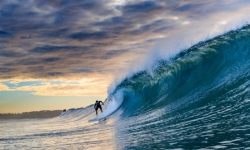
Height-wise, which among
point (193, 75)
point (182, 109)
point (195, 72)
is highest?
point (195, 72)

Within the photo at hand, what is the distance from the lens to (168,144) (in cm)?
530

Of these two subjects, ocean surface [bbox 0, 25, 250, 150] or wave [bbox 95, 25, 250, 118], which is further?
wave [bbox 95, 25, 250, 118]

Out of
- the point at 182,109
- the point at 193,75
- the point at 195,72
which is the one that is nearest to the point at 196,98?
the point at 182,109

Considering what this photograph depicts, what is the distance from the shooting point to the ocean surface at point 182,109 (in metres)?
5.63

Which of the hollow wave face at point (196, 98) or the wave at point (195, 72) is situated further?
the wave at point (195, 72)

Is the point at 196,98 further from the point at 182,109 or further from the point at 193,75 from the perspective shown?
the point at 193,75

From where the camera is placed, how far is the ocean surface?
5.63m

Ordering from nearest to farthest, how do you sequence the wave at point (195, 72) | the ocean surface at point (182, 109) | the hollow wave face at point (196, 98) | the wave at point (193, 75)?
the hollow wave face at point (196, 98) → the ocean surface at point (182, 109) → the wave at point (193, 75) → the wave at point (195, 72)

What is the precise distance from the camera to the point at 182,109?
935cm

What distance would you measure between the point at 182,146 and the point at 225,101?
3.74 m

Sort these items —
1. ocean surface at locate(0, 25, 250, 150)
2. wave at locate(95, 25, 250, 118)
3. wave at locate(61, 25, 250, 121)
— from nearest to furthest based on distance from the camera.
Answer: ocean surface at locate(0, 25, 250, 150) < wave at locate(61, 25, 250, 121) < wave at locate(95, 25, 250, 118)

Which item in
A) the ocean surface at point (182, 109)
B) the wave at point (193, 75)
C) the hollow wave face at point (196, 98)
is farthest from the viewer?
the wave at point (193, 75)

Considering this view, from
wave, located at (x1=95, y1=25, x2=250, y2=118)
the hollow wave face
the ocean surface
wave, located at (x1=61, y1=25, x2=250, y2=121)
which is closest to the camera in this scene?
the hollow wave face

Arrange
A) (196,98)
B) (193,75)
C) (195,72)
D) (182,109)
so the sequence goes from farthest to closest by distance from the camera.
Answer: (195,72) < (193,75) < (196,98) < (182,109)
